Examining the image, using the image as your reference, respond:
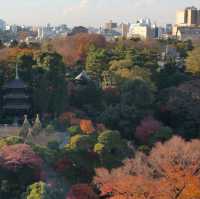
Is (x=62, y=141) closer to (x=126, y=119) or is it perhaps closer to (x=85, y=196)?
(x=126, y=119)

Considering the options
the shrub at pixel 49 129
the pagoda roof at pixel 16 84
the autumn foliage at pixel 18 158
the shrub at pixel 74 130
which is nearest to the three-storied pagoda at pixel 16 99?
the pagoda roof at pixel 16 84

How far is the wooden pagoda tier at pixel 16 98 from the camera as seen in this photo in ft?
68.4

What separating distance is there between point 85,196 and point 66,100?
824cm

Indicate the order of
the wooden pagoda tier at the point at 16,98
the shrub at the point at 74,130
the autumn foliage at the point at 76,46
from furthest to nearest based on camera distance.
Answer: the autumn foliage at the point at 76,46 → the wooden pagoda tier at the point at 16,98 → the shrub at the point at 74,130

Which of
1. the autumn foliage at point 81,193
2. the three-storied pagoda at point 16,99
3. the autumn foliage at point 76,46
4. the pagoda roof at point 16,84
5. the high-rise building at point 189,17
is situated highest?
the high-rise building at point 189,17

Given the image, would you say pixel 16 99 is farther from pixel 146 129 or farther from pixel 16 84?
pixel 146 129

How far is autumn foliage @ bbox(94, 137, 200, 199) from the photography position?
1273 centimetres

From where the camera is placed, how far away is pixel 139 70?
965 inches

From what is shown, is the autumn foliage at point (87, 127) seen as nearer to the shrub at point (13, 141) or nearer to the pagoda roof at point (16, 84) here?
the shrub at point (13, 141)

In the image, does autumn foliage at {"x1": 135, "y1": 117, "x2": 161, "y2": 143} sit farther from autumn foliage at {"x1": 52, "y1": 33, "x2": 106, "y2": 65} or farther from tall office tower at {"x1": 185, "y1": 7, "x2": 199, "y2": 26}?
tall office tower at {"x1": 185, "y1": 7, "x2": 199, "y2": 26}

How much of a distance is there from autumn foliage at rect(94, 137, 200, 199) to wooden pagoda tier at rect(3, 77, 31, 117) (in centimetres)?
737

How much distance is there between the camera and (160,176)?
1359cm

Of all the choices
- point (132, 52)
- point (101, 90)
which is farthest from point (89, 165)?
point (132, 52)

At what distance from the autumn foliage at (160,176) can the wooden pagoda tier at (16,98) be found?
7.37 meters
